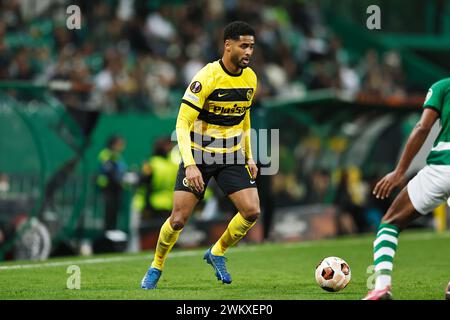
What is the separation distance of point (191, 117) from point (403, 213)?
2330mm

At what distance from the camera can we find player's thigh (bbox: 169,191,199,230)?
927 cm

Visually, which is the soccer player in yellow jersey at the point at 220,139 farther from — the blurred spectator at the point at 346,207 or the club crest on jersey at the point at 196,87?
the blurred spectator at the point at 346,207

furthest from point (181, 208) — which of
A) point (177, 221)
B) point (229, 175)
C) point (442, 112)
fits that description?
point (442, 112)

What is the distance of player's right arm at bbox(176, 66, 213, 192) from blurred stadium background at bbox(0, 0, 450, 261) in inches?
223

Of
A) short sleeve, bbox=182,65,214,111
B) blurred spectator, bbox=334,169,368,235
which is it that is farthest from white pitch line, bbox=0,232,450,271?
short sleeve, bbox=182,65,214,111

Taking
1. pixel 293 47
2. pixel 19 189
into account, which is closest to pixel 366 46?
pixel 293 47

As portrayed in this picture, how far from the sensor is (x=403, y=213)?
26.1ft

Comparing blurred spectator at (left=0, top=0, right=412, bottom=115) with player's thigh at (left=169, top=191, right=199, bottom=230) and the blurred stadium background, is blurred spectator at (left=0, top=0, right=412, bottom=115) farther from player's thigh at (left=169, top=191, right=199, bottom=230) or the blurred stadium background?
player's thigh at (left=169, top=191, right=199, bottom=230)

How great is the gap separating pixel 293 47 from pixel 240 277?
14.7m

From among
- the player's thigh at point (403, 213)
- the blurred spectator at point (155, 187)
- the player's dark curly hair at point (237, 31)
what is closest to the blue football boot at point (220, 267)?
the player's dark curly hair at point (237, 31)

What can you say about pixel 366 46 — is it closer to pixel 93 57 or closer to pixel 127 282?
pixel 93 57

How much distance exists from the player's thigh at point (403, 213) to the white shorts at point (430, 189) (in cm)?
5

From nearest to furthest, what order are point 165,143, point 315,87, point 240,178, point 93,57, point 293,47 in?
point 240,178 < point 165,143 < point 93,57 < point 315,87 < point 293,47

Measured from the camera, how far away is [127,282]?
1004 cm
